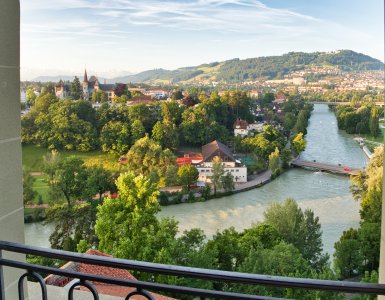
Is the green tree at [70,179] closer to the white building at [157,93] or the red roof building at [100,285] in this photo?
the white building at [157,93]

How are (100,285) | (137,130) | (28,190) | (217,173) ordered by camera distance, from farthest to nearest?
(137,130), (217,173), (28,190), (100,285)

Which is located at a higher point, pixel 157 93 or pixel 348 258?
pixel 157 93

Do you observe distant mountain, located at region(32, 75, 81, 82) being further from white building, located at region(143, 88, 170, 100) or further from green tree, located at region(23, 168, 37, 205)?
green tree, located at region(23, 168, 37, 205)

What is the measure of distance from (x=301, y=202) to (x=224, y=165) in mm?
2952

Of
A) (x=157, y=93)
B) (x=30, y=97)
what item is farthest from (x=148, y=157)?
(x=30, y=97)

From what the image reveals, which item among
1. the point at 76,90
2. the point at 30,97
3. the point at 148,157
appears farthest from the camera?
the point at 76,90

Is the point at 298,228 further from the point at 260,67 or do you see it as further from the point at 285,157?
the point at 260,67

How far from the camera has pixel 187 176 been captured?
1562 cm

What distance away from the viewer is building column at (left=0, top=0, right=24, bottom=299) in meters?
0.96

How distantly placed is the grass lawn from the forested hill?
5.18 m

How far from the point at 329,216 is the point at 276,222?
2.91 m

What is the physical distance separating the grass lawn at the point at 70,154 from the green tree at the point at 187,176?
2.56 metres

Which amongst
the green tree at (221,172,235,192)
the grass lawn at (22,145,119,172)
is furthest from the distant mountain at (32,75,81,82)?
the green tree at (221,172,235,192)

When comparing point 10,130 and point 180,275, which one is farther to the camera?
point 10,130
